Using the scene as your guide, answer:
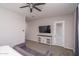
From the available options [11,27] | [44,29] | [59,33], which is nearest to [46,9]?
[44,29]

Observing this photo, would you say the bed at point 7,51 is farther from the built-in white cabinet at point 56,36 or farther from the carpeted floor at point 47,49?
the built-in white cabinet at point 56,36

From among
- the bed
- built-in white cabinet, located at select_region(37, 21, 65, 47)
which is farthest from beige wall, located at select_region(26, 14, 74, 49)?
the bed

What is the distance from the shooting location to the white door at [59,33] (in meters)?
1.24

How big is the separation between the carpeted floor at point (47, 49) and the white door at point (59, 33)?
0.09 meters

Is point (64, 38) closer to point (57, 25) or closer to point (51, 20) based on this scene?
point (57, 25)

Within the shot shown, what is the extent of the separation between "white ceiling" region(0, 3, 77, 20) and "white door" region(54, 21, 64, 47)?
0.17 meters

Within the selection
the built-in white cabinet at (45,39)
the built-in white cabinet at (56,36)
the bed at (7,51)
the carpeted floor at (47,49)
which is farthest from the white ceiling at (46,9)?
the bed at (7,51)

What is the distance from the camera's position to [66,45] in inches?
48.5

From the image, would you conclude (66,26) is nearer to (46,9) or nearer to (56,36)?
(56,36)

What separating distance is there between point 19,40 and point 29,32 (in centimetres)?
23

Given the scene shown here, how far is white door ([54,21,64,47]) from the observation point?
1.24m

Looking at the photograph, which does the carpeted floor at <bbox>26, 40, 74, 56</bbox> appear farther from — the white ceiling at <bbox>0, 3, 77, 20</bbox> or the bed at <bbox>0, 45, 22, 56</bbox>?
the white ceiling at <bbox>0, 3, 77, 20</bbox>

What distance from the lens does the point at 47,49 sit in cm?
128

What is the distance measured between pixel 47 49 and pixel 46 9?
0.70 m
